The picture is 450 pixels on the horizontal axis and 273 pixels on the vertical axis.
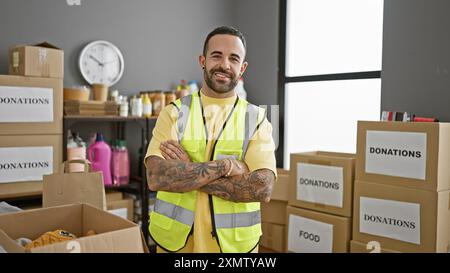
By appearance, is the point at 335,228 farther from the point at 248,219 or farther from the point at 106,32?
the point at 106,32

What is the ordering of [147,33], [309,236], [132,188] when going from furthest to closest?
1. [147,33]
2. [132,188]
3. [309,236]

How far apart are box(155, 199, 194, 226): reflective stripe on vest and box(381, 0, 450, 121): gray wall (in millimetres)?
1954

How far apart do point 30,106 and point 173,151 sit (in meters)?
1.67

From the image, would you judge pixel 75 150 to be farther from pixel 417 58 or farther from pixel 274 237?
pixel 417 58

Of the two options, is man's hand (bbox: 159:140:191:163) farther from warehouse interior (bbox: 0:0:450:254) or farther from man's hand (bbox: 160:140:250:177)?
warehouse interior (bbox: 0:0:450:254)

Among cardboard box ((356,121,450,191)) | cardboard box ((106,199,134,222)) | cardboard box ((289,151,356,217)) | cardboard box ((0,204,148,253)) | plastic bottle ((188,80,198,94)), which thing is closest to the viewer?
cardboard box ((0,204,148,253))

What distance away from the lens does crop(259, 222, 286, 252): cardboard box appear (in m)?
3.12

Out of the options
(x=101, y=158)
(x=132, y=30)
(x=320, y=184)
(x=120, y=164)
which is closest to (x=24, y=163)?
(x=101, y=158)

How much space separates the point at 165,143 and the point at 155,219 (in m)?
0.30

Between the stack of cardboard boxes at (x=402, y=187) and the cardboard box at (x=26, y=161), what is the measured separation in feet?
6.73

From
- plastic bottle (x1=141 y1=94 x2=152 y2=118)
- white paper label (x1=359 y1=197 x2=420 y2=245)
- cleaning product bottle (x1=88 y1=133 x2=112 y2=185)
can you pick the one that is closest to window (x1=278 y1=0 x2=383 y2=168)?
white paper label (x1=359 y1=197 x2=420 y2=245)

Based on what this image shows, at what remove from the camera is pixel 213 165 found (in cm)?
152

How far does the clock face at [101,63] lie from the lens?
3377mm

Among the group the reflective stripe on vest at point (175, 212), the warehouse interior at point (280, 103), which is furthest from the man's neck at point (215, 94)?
the reflective stripe on vest at point (175, 212)
